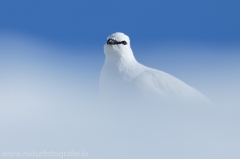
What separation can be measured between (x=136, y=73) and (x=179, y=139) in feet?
19.7

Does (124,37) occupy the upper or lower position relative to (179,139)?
upper

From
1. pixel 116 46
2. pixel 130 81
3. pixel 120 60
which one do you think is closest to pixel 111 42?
pixel 116 46

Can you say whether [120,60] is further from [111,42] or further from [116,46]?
[111,42]

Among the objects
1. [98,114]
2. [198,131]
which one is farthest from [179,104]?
[198,131]

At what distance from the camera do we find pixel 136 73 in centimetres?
1534

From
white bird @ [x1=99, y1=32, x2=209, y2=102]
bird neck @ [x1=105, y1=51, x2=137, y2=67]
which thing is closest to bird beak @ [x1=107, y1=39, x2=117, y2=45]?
white bird @ [x1=99, y1=32, x2=209, y2=102]

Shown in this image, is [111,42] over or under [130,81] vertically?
over

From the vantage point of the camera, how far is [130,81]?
49.4ft

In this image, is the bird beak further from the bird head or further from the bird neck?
the bird neck

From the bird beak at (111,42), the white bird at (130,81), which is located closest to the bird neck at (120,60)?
the white bird at (130,81)

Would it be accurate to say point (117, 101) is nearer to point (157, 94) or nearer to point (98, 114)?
point (157, 94)

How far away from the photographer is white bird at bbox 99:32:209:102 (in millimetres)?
14930

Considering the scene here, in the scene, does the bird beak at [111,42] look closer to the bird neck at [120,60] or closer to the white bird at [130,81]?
the white bird at [130,81]

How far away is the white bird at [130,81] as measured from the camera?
14.9 metres
